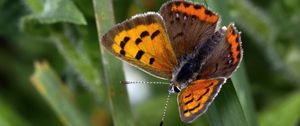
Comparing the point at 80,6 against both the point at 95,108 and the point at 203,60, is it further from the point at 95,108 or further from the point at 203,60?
the point at 95,108

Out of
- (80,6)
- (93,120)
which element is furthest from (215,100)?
(93,120)

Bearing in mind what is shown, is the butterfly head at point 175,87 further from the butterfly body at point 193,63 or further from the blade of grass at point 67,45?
the blade of grass at point 67,45

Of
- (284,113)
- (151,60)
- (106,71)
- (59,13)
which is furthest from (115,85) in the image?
(284,113)

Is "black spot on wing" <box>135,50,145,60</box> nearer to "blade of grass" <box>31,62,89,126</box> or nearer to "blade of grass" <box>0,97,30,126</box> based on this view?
"blade of grass" <box>31,62,89,126</box>

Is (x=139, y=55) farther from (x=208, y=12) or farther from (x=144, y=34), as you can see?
(x=208, y=12)

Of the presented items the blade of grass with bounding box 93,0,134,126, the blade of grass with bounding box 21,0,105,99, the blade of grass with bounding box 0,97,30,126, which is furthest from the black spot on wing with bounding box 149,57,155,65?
the blade of grass with bounding box 0,97,30,126
